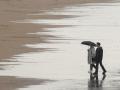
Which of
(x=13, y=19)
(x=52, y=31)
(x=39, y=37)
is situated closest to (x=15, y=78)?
(x=39, y=37)

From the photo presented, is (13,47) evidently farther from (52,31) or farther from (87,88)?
(87,88)

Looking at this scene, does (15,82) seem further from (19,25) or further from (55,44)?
(19,25)

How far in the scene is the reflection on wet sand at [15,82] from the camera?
25.6 m

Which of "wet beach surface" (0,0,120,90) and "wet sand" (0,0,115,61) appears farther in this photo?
"wet sand" (0,0,115,61)

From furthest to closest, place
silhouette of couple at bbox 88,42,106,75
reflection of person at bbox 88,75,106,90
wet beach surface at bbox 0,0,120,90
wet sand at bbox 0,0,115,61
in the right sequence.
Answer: wet sand at bbox 0,0,115,61 → silhouette of couple at bbox 88,42,106,75 → wet beach surface at bbox 0,0,120,90 → reflection of person at bbox 88,75,106,90

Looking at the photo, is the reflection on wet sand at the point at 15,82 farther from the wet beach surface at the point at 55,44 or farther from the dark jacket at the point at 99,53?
the dark jacket at the point at 99,53

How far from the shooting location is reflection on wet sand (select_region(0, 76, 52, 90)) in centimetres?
2561

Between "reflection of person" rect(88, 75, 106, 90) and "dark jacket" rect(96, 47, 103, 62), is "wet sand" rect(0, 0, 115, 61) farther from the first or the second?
"reflection of person" rect(88, 75, 106, 90)

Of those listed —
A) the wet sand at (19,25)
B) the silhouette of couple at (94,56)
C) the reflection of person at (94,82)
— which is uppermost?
the wet sand at (19,25)

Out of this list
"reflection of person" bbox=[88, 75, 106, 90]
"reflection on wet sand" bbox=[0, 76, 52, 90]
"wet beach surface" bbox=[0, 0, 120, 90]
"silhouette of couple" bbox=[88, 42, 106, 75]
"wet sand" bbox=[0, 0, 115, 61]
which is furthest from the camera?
"wet sand" bbox=[0, 0, 115, 61]

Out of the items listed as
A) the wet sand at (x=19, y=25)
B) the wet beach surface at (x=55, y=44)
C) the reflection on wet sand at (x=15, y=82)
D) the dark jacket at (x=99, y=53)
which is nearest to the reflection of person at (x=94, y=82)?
the wet beach surface at (x=55, y=44)

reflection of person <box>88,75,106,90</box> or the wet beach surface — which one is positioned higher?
the wet beach surface

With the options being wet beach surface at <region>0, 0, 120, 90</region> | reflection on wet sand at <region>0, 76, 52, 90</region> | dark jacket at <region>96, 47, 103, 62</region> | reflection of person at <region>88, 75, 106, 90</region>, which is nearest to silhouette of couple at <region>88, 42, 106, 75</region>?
dark jacket at <region>96, 47, 103, 62</region>

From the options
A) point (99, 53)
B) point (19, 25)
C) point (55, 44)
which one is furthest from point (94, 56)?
point (19, 25)
